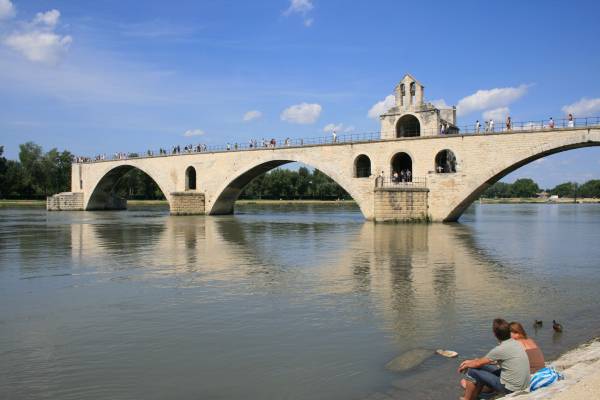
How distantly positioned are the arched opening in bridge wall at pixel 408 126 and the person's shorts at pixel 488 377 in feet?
105

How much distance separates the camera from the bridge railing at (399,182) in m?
34.0

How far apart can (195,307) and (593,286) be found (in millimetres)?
9202

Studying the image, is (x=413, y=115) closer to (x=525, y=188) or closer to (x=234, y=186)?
(x=234, y=186)

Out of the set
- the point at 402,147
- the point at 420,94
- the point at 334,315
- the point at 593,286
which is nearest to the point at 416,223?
the point at 402,147

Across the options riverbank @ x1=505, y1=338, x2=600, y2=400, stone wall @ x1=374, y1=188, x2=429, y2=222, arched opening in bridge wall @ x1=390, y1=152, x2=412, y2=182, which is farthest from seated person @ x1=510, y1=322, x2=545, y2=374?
arched opening in bridge wall @ x1=390, y1=152, x2=412, y2=182

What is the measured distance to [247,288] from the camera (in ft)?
40.0

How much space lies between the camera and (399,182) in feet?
118

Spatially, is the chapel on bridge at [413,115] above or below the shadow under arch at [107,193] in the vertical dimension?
above

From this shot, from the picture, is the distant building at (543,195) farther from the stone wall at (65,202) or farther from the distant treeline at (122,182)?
the stone wall at (65,202)

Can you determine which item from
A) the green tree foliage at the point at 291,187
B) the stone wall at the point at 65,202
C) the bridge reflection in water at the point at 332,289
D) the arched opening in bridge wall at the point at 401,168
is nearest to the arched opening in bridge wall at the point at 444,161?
the arched opening in bridge wall at the point at 401,168

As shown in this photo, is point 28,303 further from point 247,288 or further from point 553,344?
point 553,344

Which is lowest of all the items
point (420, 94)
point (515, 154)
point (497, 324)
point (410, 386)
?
point (410, 386)

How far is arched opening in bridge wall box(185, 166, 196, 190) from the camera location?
52875mm

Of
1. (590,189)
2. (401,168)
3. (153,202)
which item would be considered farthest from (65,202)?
(590,189)
